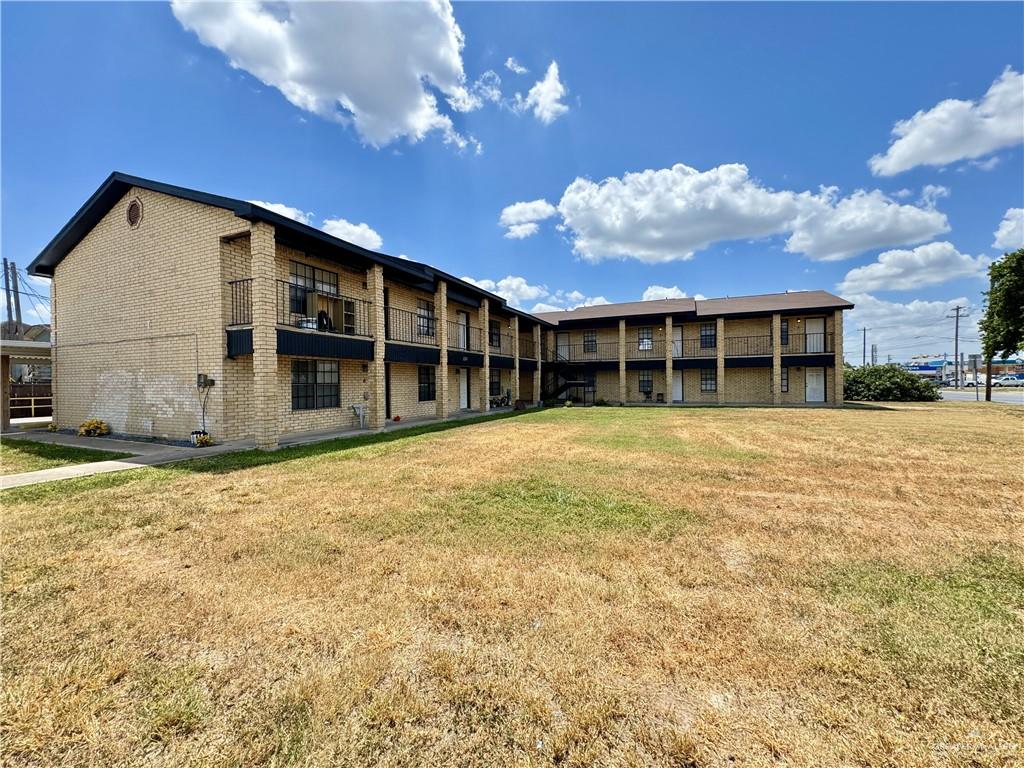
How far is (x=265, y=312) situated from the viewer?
10.0 meters

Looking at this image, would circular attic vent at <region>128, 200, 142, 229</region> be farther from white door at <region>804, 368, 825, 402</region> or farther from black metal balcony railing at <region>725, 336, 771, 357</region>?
white door at <region>804, 368, 825, 402</region>

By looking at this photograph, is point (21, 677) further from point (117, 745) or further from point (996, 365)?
point (996, 365)

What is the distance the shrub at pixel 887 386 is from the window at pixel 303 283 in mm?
31737

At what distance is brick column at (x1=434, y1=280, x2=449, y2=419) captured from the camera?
55.1ft

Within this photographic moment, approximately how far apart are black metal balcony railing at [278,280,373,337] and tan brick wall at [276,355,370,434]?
110 centimetres

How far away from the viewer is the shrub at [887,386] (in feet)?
89.2

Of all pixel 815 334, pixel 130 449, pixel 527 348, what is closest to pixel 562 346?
pixel 527 348

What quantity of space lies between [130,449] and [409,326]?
913 cm

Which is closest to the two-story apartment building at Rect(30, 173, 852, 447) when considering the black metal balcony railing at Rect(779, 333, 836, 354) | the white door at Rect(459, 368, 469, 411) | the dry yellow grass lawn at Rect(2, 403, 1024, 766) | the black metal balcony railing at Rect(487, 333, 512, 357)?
the white door at Rect(459, 368, 469, 411)

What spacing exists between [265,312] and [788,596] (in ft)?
35.6

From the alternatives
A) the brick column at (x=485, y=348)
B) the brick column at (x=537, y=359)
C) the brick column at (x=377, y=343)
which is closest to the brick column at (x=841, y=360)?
the brick column at (x=537, y=359)

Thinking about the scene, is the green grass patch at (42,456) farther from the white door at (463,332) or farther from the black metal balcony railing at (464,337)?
the white door at (463,332)

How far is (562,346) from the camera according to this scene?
97.3 ft

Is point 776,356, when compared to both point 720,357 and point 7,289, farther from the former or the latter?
point 7,289
